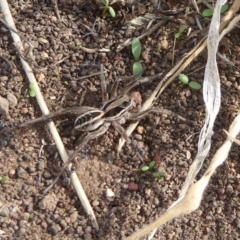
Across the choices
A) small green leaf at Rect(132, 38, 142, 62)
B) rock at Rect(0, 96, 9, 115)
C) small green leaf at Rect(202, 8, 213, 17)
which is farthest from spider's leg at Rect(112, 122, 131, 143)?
small green leaf at Rect(202, 8, 213, 17)

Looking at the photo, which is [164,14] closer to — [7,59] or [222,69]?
[222,69]

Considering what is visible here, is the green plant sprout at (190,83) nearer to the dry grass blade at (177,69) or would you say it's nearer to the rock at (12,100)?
the dry grass blade at (177,69)

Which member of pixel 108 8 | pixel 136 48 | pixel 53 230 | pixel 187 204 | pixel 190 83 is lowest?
pixel 53 230

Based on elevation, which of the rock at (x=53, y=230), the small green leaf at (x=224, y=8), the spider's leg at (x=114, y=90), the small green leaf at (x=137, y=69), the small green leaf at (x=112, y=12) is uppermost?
the small green leaf at (x=112, y=12)

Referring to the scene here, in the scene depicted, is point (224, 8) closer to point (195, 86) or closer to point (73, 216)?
point (195, 86)

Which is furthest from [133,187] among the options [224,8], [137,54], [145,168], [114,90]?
[224,8]

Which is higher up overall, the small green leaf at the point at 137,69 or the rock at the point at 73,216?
the small green leaf at the point at 137,69

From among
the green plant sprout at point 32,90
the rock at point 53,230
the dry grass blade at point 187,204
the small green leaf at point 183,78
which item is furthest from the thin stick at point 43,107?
the small green leaf at point 183,78
